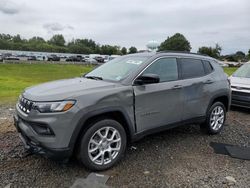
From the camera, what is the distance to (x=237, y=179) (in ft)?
12.9

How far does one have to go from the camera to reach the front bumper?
8.12m

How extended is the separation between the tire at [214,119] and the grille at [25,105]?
11.4ft

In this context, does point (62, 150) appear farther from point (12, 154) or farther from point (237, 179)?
point (237, 179)

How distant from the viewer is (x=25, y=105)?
3871 millimetres

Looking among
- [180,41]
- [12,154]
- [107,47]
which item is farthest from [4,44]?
[12,154]

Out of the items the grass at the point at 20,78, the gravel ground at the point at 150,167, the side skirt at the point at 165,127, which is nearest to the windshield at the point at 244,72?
the gravel ground at the point at 150,167

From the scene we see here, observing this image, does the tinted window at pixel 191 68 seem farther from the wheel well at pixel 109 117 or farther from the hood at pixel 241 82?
the hood at pixel 241 82

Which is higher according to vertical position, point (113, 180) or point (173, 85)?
point (173, 85)

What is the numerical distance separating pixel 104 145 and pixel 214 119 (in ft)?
9.36

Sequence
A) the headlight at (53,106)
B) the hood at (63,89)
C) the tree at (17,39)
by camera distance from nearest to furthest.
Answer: the headlight at (53,106)
the hood at (63,89)
the tree at (17,39)

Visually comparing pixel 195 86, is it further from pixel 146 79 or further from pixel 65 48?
pixel 65 48

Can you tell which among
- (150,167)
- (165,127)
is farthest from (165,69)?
(150,167)

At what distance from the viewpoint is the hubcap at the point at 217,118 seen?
582 cm

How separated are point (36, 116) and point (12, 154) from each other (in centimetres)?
134
